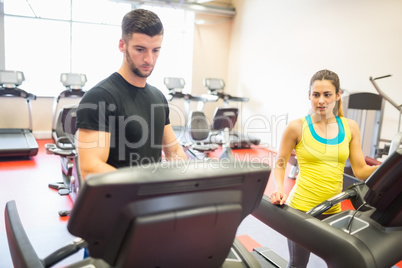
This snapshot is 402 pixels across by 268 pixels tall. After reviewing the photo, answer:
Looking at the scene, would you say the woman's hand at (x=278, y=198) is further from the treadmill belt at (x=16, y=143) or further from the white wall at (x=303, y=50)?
the treadmill belt at (x=16, y=143)

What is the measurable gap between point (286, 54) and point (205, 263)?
5727 mm

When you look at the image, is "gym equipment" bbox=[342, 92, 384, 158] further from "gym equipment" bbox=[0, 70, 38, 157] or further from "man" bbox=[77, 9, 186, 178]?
"gym equipment" bbox=[0, 70, 38, 157]

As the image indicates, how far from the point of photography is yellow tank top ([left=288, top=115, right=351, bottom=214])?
164 centimetres

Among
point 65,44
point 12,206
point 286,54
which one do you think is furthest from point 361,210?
point 65,44

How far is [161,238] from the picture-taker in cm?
74

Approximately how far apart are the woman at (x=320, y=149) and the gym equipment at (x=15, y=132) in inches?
174

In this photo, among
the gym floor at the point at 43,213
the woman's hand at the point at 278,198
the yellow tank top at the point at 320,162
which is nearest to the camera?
the woman's hand at the point at 278,198

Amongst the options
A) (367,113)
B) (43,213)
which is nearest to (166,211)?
(43,213)

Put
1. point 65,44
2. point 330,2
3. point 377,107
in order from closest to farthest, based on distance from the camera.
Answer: point 377,107 → point 330,2 → point 65,44

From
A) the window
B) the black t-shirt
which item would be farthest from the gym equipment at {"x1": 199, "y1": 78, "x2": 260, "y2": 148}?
the black t-shirt

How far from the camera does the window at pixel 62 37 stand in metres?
6.32

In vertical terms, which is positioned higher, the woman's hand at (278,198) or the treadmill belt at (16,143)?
the woman's hand at (278,198)

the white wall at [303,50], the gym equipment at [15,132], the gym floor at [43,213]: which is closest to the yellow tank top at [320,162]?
the gym floor at [43,213]

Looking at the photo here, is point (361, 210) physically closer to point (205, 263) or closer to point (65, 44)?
point (205, 263)
